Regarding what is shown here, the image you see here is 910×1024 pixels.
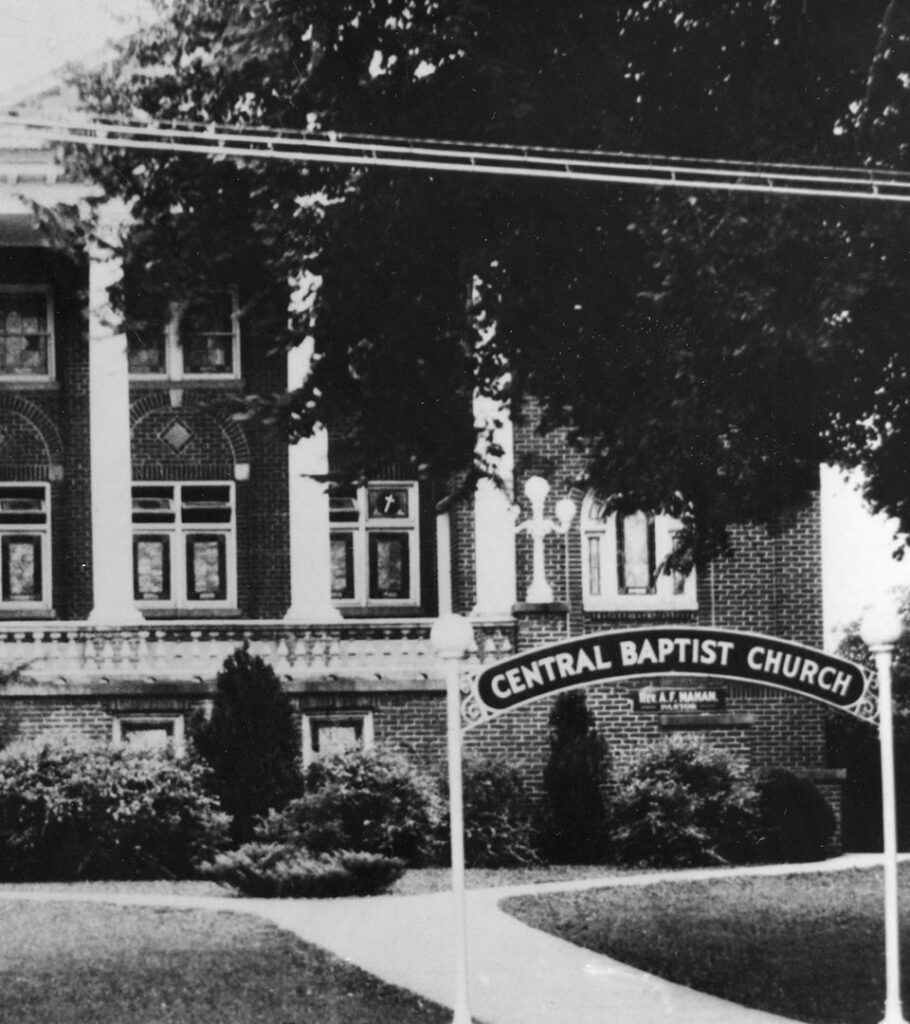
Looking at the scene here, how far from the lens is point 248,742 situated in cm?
2281

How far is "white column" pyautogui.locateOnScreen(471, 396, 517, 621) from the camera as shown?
2484 cm

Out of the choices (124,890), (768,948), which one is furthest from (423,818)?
(768,948)

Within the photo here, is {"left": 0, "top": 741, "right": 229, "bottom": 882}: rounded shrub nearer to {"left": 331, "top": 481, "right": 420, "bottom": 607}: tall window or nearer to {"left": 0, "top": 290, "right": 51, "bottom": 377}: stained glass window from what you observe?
{"left": 331, "top": 481, "right": 420, "bottom": 607}: tall window

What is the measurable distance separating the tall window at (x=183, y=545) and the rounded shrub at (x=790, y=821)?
722 centimetres

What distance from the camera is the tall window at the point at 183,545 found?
973 inches

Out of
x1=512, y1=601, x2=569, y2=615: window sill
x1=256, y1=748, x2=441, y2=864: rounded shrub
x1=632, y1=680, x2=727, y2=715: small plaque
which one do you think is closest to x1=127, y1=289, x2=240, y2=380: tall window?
x1=512, y1=601, x2=569, y2=615: window sill

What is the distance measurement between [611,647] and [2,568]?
12.1 metres

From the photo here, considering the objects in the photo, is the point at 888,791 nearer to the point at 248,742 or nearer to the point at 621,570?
the point at 248,742

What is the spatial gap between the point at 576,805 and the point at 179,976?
908 centimetres

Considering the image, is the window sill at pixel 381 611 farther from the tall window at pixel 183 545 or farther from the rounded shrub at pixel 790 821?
the rounded shrub at pixel 790 821

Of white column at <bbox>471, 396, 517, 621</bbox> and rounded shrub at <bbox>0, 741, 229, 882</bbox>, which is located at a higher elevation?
white column at <bbox>471, 396, 517, 621</bbox>

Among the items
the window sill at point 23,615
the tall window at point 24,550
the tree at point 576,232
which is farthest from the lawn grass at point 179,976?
the tall window at point 24,550

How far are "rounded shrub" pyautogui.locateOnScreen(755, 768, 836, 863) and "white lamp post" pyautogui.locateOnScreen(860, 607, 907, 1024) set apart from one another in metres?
9.04

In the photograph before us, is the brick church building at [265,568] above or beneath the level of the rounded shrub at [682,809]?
above
